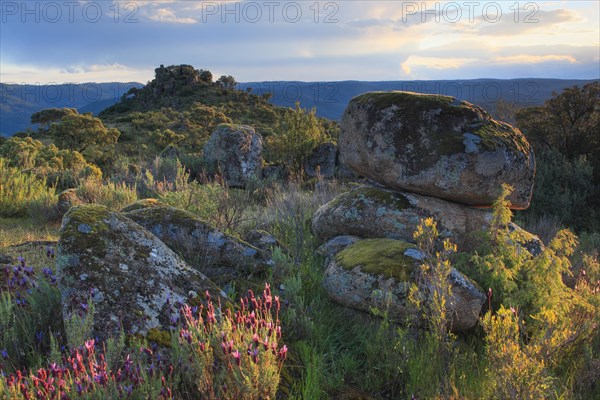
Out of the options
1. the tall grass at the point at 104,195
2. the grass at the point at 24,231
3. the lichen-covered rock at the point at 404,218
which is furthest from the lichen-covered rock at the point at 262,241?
A: the tall grass at the point at 104,195

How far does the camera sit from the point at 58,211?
7996mm

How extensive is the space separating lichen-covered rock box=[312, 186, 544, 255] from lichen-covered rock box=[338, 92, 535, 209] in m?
0.15

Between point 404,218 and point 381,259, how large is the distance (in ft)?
4.78

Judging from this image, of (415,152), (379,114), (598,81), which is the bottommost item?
(415,152)

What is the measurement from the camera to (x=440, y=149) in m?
5.55

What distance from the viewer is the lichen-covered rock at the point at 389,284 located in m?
3.87

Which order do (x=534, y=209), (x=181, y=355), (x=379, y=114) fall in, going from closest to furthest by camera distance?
(x=181, y=355) → (x=379, y=114) → (x=534, y=209)

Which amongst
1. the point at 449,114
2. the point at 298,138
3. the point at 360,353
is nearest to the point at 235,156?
the point at 298,138

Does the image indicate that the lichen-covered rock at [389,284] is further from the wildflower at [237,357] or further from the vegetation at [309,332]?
the wildflower at [237,357]

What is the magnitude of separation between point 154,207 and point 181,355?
10.4 feet

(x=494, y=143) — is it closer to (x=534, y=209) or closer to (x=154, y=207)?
(x=154, y=207)

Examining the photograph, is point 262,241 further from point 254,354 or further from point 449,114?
point 254,354

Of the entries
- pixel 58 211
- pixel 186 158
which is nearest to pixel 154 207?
pixel 58 211

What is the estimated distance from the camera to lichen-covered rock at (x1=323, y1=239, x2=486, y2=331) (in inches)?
152
